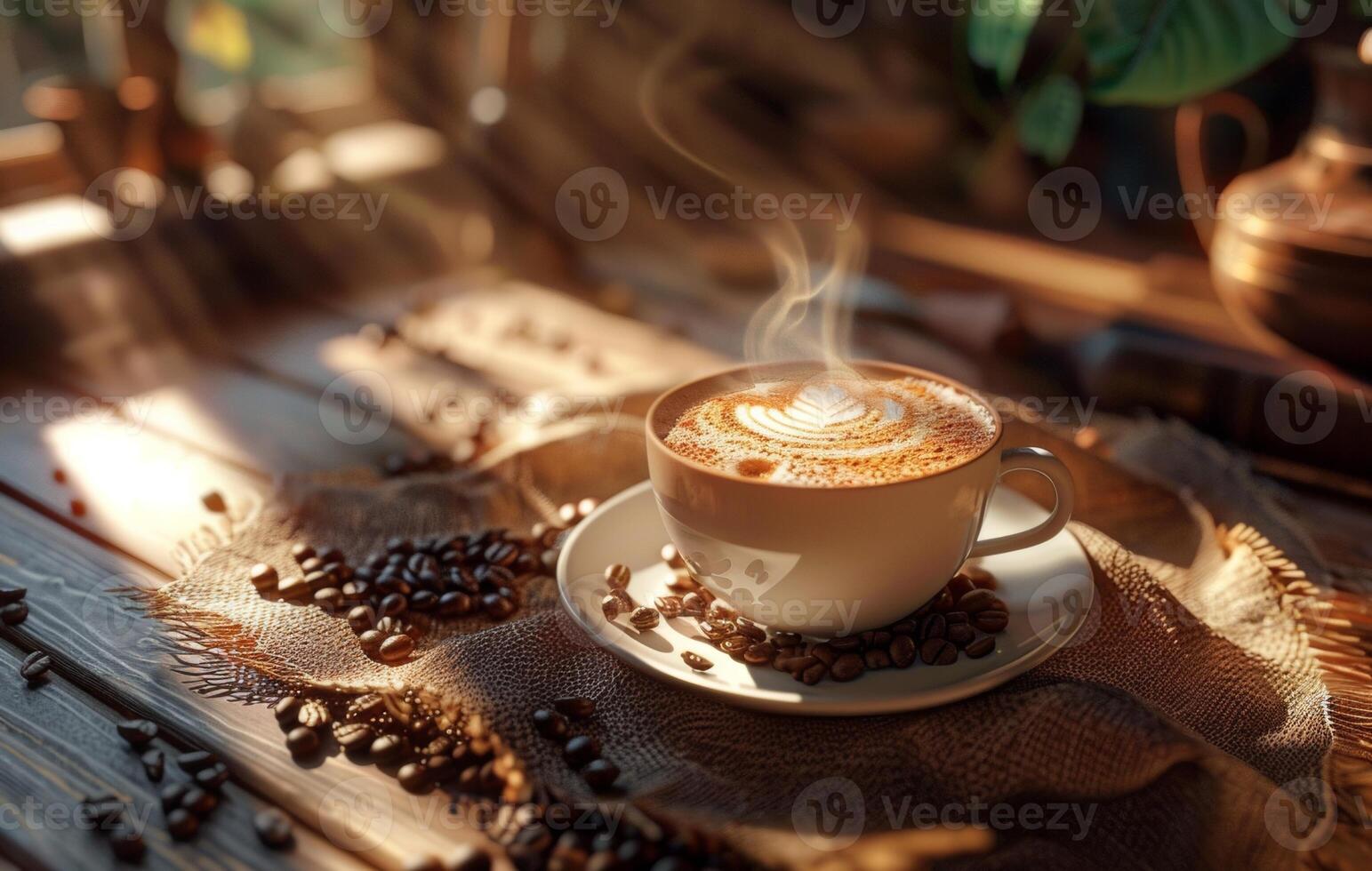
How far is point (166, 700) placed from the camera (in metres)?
0.89

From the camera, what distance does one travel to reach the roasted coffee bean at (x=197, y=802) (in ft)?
2.48

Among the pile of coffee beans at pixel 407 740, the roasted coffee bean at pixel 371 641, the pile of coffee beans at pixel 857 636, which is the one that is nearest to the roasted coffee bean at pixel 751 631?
the pile of coffee beans at pixel 857 636

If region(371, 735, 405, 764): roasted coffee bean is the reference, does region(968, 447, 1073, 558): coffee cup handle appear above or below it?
above

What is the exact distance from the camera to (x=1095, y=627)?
3.07ft

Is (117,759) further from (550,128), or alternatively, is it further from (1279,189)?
(550,128)

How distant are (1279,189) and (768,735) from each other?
1.01 metres

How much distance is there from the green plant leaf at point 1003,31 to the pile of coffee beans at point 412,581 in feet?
2.62

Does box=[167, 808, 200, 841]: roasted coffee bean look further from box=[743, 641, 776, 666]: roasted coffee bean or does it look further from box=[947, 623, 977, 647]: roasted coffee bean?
box=[947, 623, 977, 647]: roasted coffee bean

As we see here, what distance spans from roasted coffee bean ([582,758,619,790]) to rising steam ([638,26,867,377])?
64 cm

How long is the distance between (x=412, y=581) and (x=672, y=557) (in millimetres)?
259

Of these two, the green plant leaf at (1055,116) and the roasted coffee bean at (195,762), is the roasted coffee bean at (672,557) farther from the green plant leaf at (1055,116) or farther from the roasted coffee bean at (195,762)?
the green plant leaf at (1055,116)

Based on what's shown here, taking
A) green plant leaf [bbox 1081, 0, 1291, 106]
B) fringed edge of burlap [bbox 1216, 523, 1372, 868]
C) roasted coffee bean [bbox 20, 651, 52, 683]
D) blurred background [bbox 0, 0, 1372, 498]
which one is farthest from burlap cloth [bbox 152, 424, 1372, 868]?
green plant leaf [bbox 1081, 0, 1291, 106]

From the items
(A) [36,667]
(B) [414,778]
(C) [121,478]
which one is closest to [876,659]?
(B) [414,778]

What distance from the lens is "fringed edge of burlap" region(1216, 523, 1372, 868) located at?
2.51 feet
